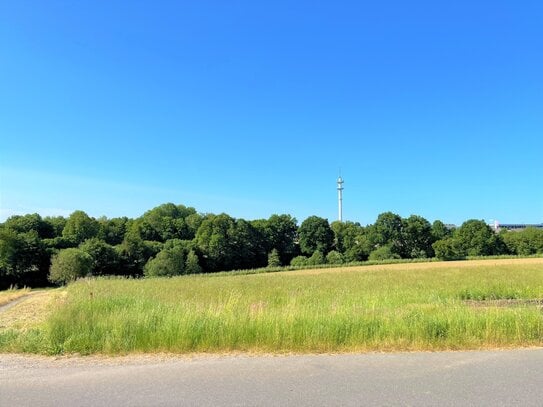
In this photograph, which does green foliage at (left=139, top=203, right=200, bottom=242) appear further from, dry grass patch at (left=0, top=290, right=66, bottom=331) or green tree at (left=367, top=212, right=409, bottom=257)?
dry grass patch at (left=0, top=290, right=66, bottom=331)

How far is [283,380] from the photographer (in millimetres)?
5543

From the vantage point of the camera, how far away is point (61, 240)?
3494 inches

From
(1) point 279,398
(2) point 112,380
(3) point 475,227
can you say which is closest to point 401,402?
(1) point 279,398

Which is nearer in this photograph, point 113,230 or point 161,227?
point 113,230

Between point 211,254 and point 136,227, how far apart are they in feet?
75.3

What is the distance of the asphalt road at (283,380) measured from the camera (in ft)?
16.1

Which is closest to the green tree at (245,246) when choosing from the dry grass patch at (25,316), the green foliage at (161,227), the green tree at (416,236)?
the green foliage at (161,227)

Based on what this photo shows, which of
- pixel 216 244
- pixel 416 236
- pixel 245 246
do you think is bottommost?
pixel 245 246

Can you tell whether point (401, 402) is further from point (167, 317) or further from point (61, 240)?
point (61, 240)

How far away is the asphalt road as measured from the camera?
490 cm

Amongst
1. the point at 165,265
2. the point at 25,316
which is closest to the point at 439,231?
the point at 165,265

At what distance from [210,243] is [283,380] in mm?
90725

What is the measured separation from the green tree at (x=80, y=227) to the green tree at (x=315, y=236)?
157ft

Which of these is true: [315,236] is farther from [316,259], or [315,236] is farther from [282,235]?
[316,259]
